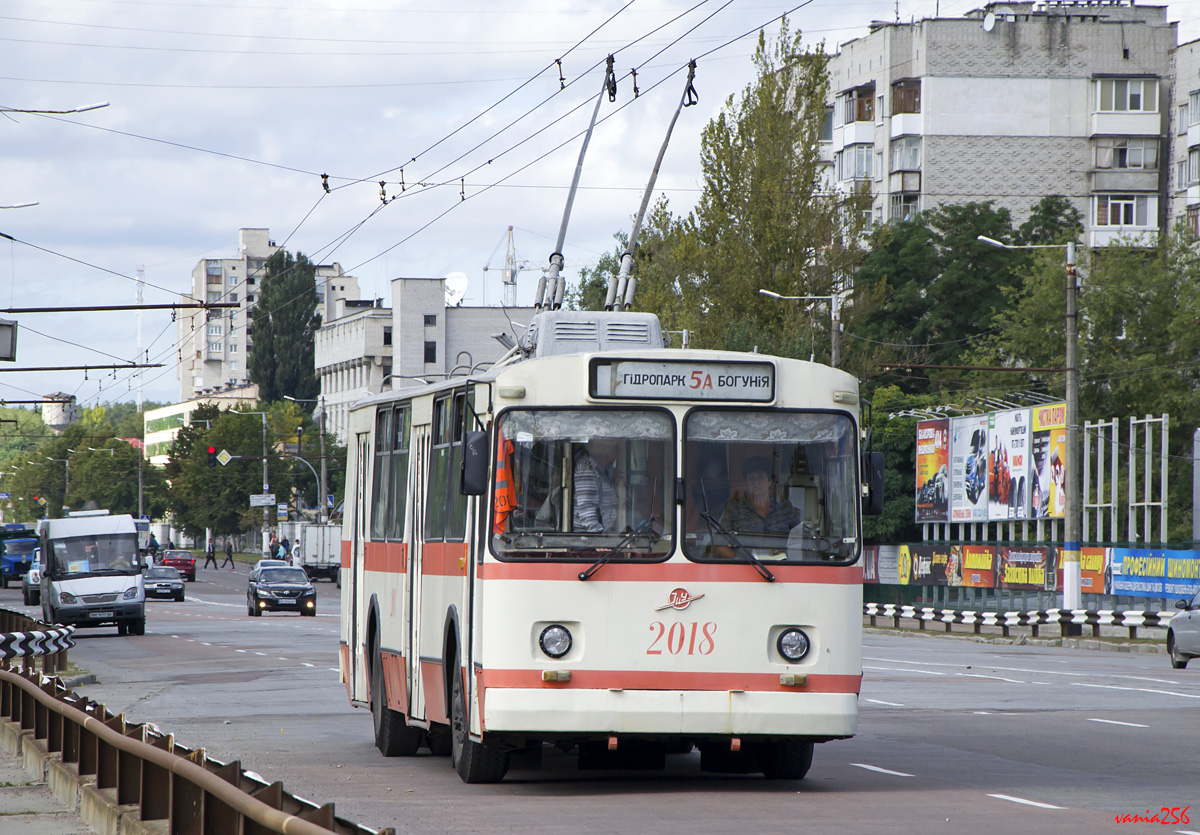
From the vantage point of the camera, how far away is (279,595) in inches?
2143

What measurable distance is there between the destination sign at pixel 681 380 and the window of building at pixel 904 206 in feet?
224

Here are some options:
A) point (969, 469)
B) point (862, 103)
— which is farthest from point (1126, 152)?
point (969, 469)

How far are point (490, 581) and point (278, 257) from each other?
123 meters

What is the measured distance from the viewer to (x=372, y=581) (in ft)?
51.8

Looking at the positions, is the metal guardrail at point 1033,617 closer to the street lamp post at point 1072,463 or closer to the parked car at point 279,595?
the street lamp post at point 1072,463

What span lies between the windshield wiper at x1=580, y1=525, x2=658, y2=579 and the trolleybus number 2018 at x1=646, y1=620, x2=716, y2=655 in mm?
476

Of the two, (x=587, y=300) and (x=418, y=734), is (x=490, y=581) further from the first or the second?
(x=587, y=300)

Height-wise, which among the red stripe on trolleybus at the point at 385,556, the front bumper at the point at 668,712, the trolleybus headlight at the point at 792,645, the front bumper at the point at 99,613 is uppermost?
the red stripe on trolleybus at the point at 385,556

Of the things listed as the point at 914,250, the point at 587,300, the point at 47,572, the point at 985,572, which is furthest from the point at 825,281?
the point at 587,300

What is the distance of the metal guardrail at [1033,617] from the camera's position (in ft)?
128

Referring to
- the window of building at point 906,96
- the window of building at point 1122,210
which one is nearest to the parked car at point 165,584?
the window of building at point 906,96

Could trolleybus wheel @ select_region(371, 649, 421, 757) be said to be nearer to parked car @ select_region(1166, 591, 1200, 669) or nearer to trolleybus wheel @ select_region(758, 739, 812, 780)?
trolleybus wheel @ select_region(758, 739, 812, 780)

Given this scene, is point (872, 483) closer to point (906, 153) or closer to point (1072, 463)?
point (1072, 463)

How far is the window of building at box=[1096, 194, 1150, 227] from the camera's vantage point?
77.9m
